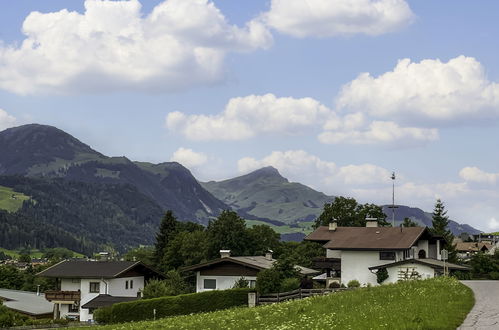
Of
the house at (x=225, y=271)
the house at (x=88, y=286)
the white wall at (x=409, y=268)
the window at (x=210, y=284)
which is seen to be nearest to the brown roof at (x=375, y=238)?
the white wall at (x=409, y=268)

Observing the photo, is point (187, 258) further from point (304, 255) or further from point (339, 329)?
point (339, 329)

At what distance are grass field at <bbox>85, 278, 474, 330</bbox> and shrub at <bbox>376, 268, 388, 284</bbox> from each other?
127 feet

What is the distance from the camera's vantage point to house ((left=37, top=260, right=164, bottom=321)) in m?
88.1

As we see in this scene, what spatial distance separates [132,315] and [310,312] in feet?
119

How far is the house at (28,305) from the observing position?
286ft

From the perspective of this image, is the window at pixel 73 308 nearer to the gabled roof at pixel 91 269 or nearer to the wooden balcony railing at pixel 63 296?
the wooden balcony railing at pixel 63 296

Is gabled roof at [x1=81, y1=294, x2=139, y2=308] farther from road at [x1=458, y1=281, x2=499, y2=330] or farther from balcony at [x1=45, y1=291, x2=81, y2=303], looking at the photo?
road at [x1=458, y1=281, x2=499, y2=330]

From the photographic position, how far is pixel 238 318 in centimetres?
3177

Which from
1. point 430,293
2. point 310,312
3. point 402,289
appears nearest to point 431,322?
point 310,312

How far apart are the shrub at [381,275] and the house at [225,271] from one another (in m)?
8.48

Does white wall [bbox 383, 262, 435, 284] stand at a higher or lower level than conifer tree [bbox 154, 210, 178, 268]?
lower

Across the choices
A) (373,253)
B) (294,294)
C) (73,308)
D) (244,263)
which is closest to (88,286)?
(73,308)

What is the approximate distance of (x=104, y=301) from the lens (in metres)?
86.1

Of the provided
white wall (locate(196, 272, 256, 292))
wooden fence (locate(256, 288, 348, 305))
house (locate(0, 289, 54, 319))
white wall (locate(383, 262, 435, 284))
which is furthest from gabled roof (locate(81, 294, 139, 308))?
wooden fence (locate(256, 288, 348, 305))
